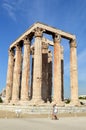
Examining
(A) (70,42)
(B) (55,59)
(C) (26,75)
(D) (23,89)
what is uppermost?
(A) (70,42)

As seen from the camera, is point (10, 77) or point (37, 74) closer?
point (37, 74)

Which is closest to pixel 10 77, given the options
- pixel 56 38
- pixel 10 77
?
pixel 10 77

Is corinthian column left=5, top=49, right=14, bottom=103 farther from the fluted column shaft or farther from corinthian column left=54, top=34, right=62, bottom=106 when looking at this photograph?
corinthian column left=54, top=34, right=62, bottom=106

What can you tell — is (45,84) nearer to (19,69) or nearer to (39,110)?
(19,69)

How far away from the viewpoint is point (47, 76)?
4212cm

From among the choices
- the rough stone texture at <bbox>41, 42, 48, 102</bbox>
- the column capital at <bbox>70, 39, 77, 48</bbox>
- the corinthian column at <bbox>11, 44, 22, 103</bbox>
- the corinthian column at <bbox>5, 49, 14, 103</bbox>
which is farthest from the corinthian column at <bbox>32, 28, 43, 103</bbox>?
the corinthian column at <bbox>5, 49, 14, 103</bbox>

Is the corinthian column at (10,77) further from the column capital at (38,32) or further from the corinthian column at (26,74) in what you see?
the column capital at (38,32)

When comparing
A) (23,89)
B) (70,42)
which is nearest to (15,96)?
(23,89)

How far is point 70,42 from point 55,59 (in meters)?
5.97

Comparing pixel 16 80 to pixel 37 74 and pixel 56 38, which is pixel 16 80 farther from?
pixel 56 38

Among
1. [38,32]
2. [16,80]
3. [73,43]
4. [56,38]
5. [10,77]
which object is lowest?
[16,80]

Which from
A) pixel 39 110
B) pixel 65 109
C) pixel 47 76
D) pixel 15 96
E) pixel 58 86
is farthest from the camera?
pixel 47 76

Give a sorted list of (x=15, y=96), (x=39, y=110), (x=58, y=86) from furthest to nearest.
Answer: (x=15, y=96)
(x=58, y=86)
(x=39, y=110)

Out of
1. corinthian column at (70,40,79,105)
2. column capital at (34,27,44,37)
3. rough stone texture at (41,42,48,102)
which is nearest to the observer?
column capital at (34,27,44,37)
